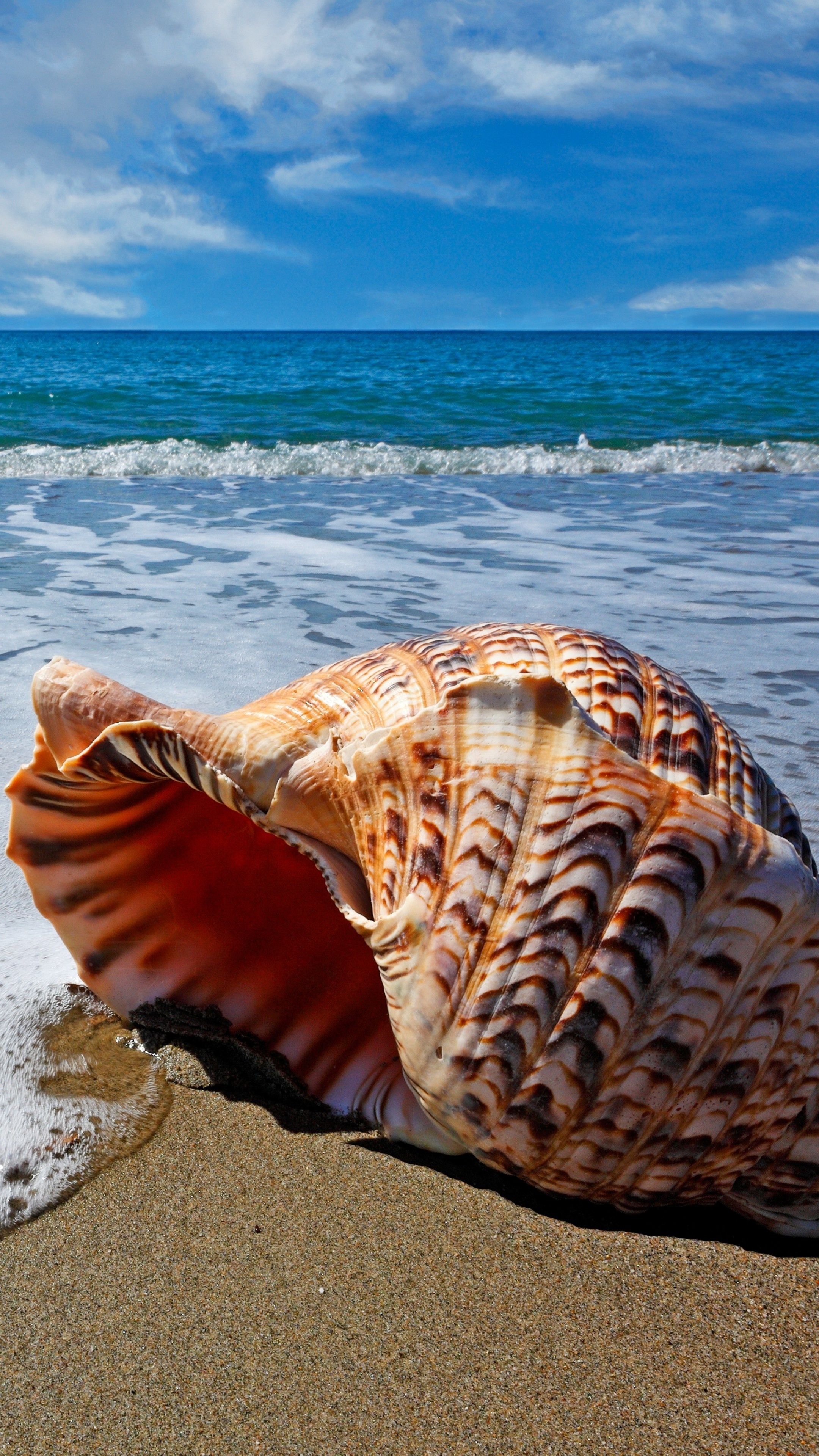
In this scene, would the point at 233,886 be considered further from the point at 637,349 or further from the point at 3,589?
the point at 637,349

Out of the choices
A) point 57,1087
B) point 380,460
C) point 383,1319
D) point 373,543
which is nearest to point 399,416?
point 380,460

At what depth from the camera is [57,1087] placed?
5.69 feet

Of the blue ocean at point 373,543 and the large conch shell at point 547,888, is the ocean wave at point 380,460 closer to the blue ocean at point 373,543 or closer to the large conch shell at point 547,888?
the blue ocean at point 373,543

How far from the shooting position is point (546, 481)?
9805 mm

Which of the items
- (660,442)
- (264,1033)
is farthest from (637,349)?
(264,1033)

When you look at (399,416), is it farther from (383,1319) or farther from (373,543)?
(383,1319)

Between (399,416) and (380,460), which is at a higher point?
(399,416)

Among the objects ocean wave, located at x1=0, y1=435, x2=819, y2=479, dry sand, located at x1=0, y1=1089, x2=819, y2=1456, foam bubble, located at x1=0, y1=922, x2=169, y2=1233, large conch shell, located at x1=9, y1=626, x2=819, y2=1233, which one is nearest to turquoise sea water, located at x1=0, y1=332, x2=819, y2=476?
ocean wave, located at x1=0, y1=435, x2=819, y2=479

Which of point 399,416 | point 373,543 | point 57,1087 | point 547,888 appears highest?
point 399,416

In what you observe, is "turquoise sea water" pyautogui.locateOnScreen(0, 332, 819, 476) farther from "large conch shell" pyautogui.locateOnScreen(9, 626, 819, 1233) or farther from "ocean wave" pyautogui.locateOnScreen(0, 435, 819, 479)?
"large conch shell" pyautogui.locateOnScreen(9, 626, 819, 1233)

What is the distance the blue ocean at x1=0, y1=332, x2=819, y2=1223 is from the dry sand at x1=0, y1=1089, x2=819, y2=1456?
0.21 meters

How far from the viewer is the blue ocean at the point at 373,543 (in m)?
3.48

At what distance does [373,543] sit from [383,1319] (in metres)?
5.31

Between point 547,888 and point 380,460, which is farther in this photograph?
point 380,460
